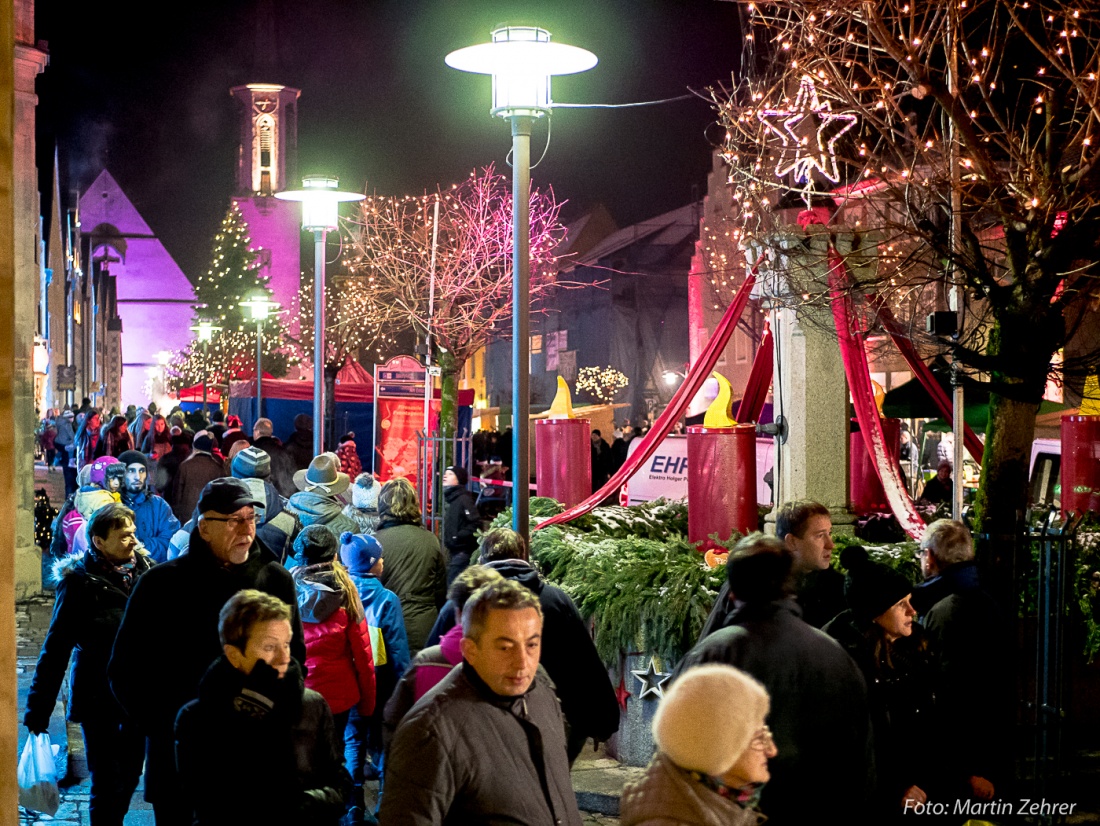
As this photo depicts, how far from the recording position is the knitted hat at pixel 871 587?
17.5ft

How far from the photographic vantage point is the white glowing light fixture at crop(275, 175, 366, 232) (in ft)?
46.5

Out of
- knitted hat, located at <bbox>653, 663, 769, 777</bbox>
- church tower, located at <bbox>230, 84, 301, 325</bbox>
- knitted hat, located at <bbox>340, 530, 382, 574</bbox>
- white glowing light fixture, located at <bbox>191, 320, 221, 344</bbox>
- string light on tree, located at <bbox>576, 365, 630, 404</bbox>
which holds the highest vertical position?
church tower, located at <bbox>230, 84, 301, 325</bbox>

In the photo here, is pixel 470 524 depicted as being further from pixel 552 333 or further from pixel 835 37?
pixel 552 333

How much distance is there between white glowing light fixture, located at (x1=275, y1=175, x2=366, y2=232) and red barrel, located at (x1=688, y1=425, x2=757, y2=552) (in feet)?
18.0

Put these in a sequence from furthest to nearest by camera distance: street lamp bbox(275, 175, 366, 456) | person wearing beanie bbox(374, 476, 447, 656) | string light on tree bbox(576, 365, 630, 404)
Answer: string light on tree bbox(576, 365, 630, 404) → street lamp bbox(275, 175, 366, 456) → person wearing beanie bbox(374, 476, 447, 656)

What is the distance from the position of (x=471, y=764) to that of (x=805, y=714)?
122 cm

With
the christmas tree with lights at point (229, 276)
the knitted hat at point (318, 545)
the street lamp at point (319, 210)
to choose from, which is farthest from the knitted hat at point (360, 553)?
the christmas tree with lights at point (229, 276)

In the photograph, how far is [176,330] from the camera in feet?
294

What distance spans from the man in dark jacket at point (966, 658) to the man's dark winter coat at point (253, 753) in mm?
2611

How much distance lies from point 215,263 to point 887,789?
6415 cm

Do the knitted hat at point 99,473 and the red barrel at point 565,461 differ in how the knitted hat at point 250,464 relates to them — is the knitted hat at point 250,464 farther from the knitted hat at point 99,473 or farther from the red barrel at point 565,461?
A: the red barrel at point 565,461

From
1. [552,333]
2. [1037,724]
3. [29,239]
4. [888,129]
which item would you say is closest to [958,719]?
[1037,724]

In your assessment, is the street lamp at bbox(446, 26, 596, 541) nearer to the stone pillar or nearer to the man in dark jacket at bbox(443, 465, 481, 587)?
the stone pillar

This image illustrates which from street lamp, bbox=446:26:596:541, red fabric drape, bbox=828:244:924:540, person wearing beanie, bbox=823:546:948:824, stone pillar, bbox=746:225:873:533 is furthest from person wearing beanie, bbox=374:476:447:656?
person wearing beanie, bbox=823:546:948:824
